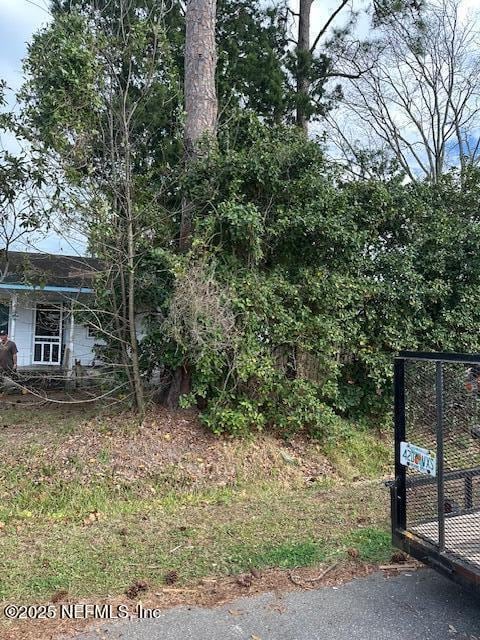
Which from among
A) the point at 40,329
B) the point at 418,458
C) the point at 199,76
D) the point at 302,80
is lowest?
the point at 418,458

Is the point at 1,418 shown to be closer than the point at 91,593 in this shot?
No

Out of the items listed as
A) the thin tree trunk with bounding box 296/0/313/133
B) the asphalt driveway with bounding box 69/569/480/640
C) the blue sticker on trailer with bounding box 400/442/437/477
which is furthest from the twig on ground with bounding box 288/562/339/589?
the thin tree trunk with bounding box 296/0/313/133

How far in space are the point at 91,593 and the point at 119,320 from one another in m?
4.10

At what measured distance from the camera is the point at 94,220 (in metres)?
6.35

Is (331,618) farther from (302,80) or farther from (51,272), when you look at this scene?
(302,80)

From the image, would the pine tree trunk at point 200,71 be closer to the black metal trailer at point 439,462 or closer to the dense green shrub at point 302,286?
the dense green shrub at point 302,286

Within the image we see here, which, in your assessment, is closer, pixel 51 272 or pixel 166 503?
pixel 166 503

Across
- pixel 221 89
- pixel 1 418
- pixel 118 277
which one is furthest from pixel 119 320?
pixel 221 89

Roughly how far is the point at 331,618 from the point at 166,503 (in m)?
2.60

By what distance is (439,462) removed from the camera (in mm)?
3121

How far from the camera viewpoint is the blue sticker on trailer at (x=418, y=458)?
318cm

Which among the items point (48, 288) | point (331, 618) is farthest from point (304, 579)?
point (48, 288)

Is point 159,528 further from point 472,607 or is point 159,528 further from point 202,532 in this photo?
point 472,607

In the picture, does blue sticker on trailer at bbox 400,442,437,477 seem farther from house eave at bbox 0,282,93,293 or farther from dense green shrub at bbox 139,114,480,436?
house eave at bbox 0,282,93,293
